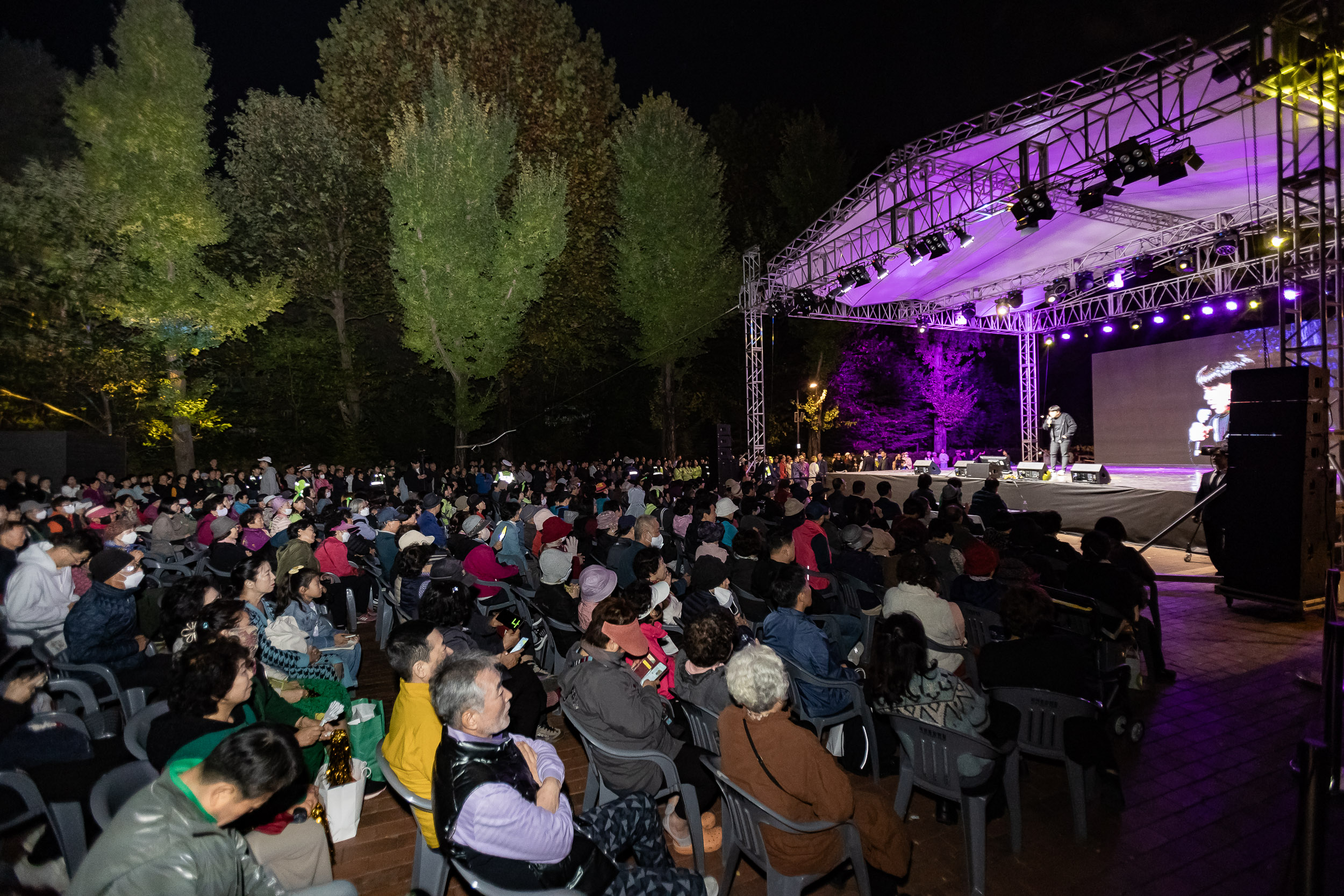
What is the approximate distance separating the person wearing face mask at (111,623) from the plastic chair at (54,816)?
144cm

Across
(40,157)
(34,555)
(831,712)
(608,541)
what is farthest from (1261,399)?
(40,157)

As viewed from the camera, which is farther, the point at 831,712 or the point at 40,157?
the point at 40,157

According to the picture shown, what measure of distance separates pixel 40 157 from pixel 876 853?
24.2m

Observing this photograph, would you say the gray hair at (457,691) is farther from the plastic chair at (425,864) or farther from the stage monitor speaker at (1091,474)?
the stage monitor speaker at (1091,474)

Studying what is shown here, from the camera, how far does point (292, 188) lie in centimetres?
1844

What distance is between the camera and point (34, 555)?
425 cm

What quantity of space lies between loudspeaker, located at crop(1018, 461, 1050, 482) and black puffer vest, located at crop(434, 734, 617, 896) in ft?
46.0

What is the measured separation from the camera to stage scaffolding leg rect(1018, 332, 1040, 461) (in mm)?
18562

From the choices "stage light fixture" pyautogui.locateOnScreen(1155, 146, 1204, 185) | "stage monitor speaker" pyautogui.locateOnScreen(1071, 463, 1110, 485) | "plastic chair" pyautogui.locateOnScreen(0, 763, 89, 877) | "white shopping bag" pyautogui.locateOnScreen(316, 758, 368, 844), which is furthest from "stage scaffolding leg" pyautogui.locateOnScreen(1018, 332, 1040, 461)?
"plastic chair" pyautogui.locateOnScreen(0, 763, 89, 877)

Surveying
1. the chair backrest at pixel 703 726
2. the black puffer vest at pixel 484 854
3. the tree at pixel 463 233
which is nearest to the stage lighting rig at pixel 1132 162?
the chair backrest at pixel 703 726

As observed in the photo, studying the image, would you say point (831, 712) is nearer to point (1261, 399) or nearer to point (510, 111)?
point (1261, 399)

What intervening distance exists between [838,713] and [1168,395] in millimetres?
16694

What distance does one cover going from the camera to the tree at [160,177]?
46.0 feet

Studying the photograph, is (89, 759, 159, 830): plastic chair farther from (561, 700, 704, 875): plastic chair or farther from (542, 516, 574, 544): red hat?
(542, 516, 574, 544): red hat
